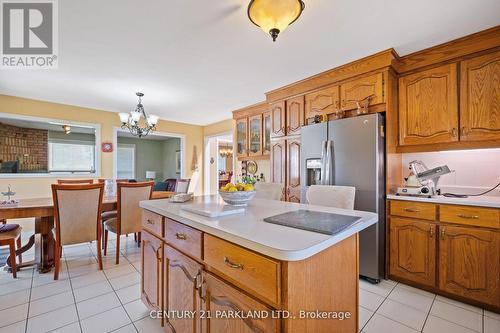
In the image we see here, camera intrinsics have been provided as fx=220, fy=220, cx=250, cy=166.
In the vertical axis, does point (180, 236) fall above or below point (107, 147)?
below

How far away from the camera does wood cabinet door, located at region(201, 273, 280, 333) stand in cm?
80

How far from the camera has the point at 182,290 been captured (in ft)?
4.01

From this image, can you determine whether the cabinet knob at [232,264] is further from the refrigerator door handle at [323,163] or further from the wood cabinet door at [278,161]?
the wood cabinet door at [278,161]

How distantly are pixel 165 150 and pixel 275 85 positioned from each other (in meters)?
6.99

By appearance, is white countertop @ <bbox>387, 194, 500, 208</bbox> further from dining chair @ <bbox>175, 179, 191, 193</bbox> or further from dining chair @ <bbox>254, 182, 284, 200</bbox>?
dining chair @ <bbox>175, 179, 191, 193</bbox>

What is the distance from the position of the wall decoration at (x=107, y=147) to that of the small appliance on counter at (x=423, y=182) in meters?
5.00

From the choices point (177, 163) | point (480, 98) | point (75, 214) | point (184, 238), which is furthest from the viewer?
point (177, 163)

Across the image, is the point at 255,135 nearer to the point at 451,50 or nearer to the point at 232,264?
the point at 451,50

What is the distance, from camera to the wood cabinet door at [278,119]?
10.9 feet

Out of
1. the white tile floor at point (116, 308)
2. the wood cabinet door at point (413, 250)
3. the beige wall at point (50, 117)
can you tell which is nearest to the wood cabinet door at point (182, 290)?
the white tile floor at point (116, 308)

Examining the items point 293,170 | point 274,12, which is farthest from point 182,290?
point 293,170

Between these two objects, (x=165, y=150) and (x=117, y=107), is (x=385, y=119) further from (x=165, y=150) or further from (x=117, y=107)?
(x=165, y=150)

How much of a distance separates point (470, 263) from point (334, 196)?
1261 mm

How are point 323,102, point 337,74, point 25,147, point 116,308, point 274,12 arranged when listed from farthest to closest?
point 25,147 → point 323,102 → point 337,74 → point 116,308 → point 274,12
